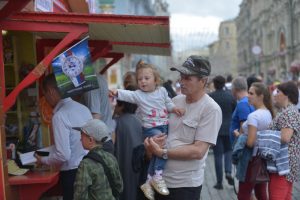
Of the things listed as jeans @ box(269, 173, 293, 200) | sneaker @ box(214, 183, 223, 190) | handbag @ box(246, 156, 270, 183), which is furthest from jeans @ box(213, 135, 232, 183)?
jeans @ box(269, 173, 293, 200)

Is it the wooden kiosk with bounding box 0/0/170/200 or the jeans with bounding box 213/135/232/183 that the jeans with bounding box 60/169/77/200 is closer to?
the wooden kiosk with bounding box 0/0/170/200

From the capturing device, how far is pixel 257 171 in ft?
20.0

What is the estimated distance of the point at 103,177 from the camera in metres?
4.09

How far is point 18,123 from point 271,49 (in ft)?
246

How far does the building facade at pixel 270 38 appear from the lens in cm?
5266

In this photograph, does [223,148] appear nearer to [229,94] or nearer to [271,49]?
[229,94]

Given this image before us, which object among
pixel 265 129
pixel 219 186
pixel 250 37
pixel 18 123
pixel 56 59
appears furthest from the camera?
pixel 250 37

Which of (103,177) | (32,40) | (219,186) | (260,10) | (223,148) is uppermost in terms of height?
(260,10)

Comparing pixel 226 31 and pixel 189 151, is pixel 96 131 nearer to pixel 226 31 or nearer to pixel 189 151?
pixel 189 151

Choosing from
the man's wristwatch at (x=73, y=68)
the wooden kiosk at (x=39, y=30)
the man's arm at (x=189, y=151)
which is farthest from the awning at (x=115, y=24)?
the man's arm at (x=189, y=151)

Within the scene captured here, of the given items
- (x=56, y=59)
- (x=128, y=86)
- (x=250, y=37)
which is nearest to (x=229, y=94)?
(x=128, y=86)

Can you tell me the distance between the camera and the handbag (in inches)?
238

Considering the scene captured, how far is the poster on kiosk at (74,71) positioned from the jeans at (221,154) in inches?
187

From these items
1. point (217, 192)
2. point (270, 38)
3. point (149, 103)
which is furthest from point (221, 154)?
point (270, 38)
